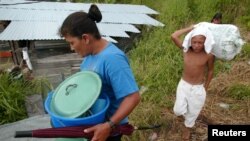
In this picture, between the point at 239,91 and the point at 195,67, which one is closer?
the point at 195,67

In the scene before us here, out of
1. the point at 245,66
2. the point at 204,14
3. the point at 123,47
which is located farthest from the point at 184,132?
the point at 204,14

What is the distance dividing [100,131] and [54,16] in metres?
4.64

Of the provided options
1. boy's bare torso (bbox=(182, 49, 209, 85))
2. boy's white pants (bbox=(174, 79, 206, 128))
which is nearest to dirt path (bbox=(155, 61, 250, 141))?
boy's white pants (bbox=(174, 79, 206, 128))

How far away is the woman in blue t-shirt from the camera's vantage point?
1.67 metres

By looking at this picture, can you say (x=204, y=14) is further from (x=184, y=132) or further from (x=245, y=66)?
(x=184, y=132)

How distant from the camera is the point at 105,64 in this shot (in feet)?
5.57

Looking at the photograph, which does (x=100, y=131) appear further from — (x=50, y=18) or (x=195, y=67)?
(x=50, y=18)

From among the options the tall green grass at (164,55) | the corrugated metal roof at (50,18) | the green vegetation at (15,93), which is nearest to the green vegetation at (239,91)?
the tall green grass at (164,55)

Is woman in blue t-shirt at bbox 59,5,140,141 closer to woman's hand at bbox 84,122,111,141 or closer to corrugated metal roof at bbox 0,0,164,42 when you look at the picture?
woman's hand at bbox 84,122,111,141

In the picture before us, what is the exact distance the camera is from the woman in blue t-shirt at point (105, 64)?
167 centimetres

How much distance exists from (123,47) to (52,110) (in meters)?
4.19

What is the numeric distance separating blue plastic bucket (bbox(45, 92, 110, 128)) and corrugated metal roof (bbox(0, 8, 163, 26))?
4.25m

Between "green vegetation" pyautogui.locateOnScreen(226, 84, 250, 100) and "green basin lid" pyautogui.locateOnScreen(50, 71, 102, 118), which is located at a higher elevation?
"green basin lid" pyautogui.locateOnScreen(50, 71, 102, 118)

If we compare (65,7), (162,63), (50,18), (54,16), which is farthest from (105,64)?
(65,7)
